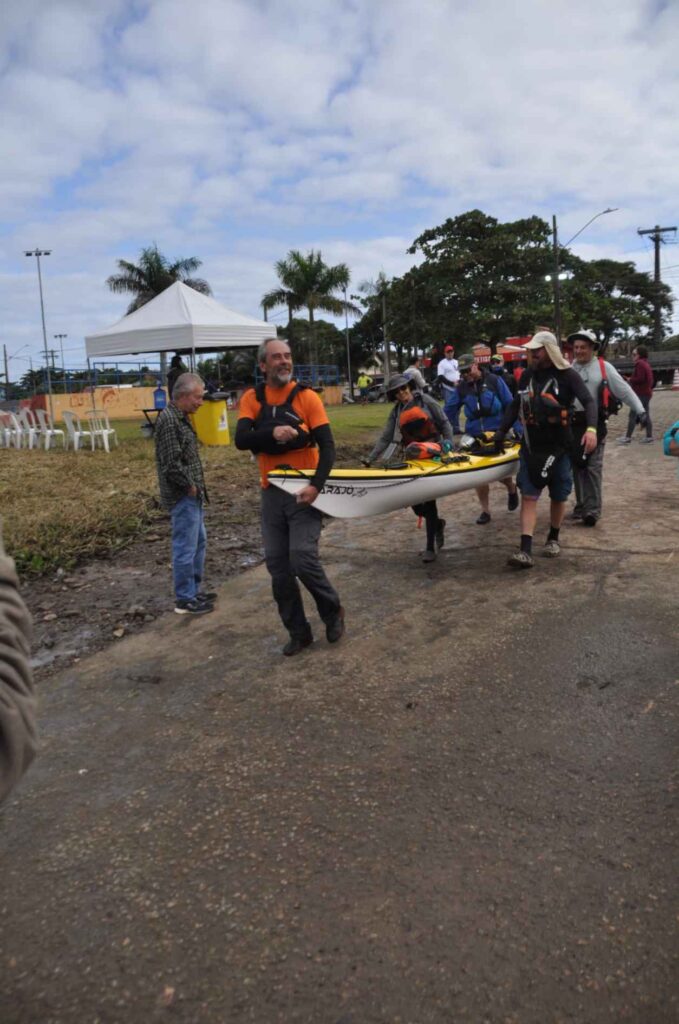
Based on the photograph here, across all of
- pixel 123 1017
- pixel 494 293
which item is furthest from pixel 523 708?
pixel 494 293

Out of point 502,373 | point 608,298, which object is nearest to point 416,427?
point 502,373

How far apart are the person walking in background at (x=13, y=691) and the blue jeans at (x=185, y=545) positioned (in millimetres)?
4284

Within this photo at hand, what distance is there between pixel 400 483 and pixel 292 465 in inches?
64.0

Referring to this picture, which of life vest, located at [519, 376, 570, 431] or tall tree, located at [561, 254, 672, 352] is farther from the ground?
tall tree, located at [561, 254, 672, 352]

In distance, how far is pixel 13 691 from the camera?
110cm

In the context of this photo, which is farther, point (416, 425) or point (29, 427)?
point (29, 427)

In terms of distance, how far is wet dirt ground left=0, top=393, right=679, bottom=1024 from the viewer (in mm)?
2043

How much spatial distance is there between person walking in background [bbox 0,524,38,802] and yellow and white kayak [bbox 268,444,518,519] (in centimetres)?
394

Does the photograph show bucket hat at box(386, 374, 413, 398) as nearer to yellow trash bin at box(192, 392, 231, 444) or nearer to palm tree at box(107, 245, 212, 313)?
yellow trash bin at box(192, 392, 231, 444)

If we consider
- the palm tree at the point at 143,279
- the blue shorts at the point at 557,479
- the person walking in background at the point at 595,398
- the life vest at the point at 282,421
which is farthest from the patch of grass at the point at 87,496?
the palm tree at the point at 143,279

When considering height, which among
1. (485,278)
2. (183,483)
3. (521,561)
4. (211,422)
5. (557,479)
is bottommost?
(521,561)

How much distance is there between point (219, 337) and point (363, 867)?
14.5 metres

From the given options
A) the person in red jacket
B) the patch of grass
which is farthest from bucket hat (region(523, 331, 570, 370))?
the person in red jacket

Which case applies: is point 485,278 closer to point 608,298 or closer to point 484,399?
point 608,298
